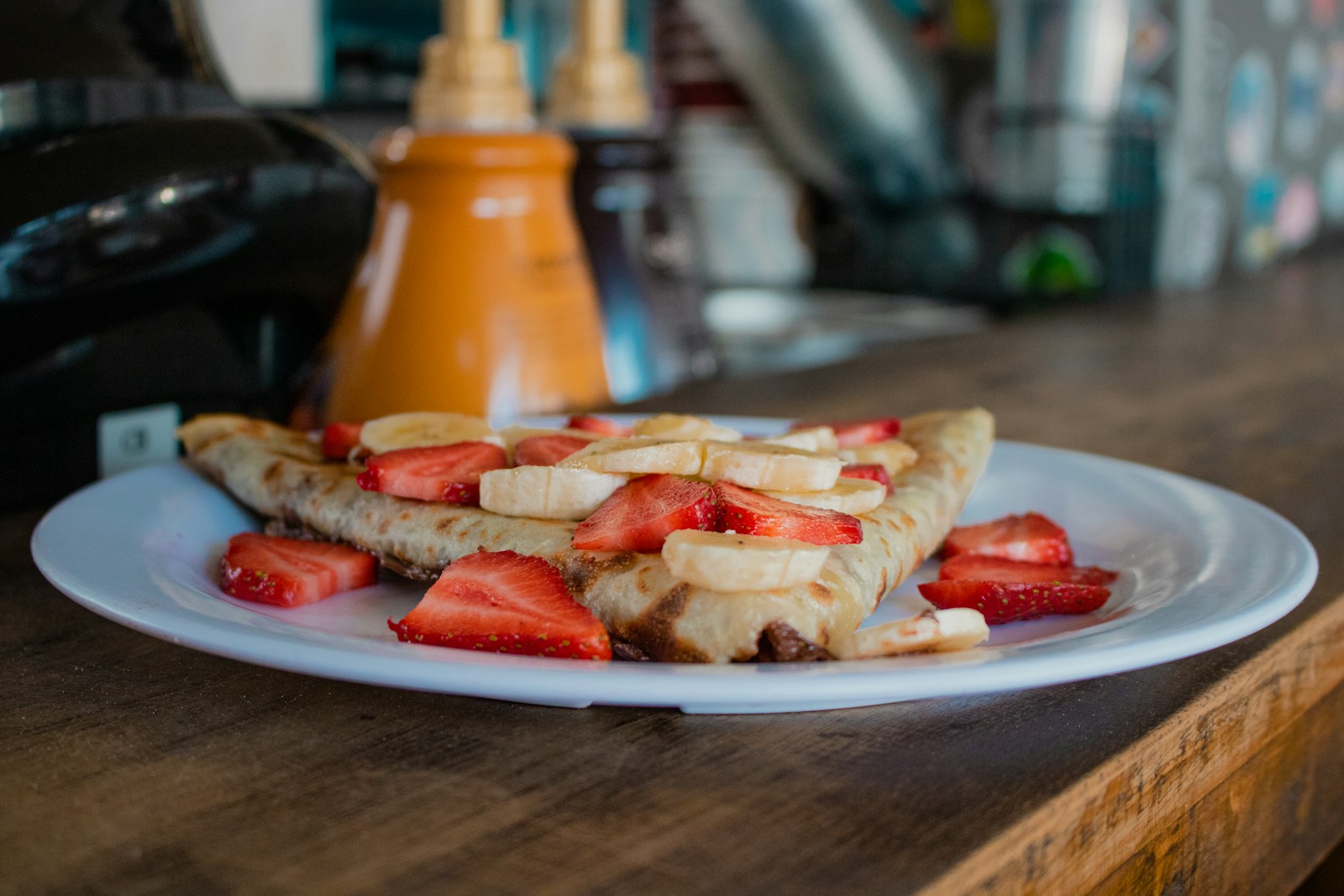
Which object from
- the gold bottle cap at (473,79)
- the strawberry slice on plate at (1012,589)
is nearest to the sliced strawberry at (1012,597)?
the strawberry slice on plate at (1012,589)

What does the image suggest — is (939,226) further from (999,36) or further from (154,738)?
(154,738)

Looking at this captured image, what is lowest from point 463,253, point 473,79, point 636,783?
point 636,783

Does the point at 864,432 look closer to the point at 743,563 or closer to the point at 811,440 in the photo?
the point at 811,440

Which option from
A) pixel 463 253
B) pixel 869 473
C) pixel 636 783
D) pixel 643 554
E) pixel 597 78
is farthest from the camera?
pixel 597 78

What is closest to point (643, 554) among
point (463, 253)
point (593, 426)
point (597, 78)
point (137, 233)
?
point (593, 426)

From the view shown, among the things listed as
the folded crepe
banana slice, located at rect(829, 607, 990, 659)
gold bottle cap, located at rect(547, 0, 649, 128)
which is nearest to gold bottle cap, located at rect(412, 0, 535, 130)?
gold bottle cap, located at rect(547, 0, 649, 128)

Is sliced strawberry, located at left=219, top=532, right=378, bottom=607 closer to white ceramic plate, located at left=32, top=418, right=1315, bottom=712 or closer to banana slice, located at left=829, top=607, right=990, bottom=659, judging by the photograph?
white ceramic plate, located at left=32, top=418, right=1315, bottom=712

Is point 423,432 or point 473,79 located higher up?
point 473,79

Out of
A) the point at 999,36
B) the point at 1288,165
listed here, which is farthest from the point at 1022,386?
the point at 1288,165
